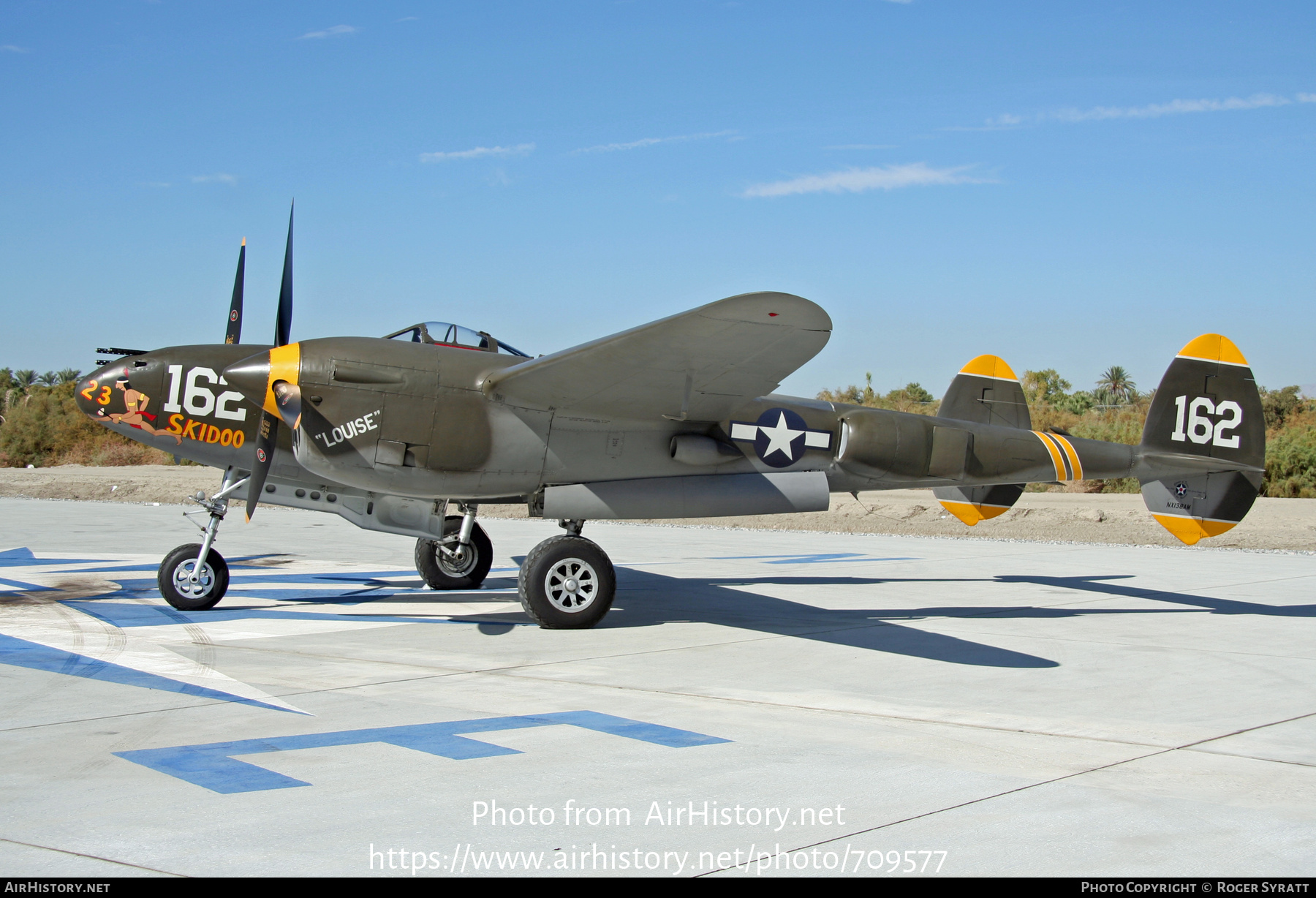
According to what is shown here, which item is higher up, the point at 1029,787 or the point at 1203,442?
the point at 1203,442

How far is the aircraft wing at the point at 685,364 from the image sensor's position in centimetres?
741

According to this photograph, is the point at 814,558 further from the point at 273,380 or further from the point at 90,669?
the point at 90,669

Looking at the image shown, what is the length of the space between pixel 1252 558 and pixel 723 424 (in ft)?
38.3

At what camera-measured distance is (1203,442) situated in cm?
1187

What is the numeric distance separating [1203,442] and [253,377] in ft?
34.5

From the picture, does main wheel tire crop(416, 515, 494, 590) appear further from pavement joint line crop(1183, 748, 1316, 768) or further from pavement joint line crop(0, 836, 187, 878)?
pavement joint line crop(1183, 748, 1316, 768)

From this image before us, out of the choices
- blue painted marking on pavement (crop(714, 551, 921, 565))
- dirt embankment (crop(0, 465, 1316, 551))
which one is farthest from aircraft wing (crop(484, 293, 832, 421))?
dirt embankment (crop(0, 465, 1316, 551))

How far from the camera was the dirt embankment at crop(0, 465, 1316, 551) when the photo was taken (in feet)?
71.5

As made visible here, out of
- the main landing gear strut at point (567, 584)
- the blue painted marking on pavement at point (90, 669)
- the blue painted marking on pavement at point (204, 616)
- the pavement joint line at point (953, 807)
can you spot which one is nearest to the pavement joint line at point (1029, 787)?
the pavement joint line at point (953, 807)

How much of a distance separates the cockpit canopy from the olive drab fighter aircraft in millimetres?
22

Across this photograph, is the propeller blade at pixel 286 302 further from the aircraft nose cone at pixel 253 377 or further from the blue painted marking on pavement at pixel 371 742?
the blue painted marking on pavement at pixel 371 742

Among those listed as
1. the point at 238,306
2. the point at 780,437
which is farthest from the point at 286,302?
the point at 780,437

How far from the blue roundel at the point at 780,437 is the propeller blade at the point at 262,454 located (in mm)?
4779

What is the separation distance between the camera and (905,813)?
402 cm
